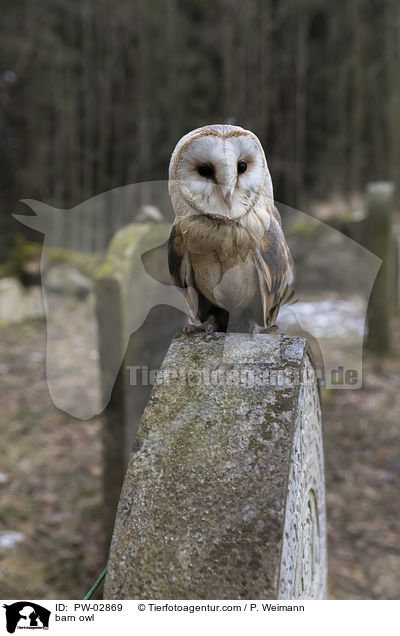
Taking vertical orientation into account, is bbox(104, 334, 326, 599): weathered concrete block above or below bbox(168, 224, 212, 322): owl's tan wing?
below

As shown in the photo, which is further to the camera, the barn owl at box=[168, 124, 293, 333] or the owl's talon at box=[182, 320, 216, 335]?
the owl's talon at box=[182, 320, 216, 335]

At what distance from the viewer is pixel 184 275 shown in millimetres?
1387

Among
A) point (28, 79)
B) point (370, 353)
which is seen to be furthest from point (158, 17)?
point (370, 353)

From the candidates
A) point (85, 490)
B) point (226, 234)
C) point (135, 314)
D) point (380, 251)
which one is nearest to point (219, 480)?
point (226, 234)

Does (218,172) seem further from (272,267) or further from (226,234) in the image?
(272,267)

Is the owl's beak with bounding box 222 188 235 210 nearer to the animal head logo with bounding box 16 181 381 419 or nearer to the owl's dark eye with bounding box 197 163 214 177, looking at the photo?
the owl's dark eye with bounding box 197 163 214 177

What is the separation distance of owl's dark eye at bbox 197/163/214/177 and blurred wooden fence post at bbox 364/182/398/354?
4.42 m

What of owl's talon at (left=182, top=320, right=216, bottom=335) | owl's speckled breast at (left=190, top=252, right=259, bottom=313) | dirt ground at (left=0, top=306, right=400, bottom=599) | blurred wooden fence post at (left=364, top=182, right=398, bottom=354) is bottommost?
dirt ground at (left=0, top=306, right=400, bottom=599)

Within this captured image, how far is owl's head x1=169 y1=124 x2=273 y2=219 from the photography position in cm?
110

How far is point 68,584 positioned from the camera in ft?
8.95

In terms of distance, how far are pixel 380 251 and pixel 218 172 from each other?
4554 mm
